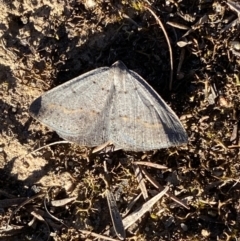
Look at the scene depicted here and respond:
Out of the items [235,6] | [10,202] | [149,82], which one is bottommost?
[10,202]

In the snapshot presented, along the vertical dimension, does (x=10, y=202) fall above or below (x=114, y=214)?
above

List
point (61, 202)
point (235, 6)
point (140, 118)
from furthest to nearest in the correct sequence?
point (61, 202), point (235, 6), point (140, 118)

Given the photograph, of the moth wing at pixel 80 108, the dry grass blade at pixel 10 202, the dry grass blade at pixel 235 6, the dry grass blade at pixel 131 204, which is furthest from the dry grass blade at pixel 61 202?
the dry grass blade at pixel 235 6

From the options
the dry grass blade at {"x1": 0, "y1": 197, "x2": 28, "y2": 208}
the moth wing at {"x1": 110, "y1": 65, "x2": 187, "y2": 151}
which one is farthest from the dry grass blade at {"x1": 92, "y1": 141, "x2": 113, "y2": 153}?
the dry grass blade at {"x1": 0, "y1": 197, "x2": 28, "y2": 208}

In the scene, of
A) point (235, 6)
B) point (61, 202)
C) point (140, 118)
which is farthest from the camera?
point (61, 202)

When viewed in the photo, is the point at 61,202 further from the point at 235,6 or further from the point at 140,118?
the point at 235,6

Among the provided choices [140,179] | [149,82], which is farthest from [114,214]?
[149,82]

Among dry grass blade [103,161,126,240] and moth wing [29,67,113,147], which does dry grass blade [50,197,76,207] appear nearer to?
dry grass blade [103,161,126,240]

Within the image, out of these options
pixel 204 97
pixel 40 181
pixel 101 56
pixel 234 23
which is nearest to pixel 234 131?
pixel 204 97

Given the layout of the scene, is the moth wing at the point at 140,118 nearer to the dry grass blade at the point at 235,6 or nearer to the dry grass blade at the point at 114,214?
the dry grass blade at the point at 114,214
